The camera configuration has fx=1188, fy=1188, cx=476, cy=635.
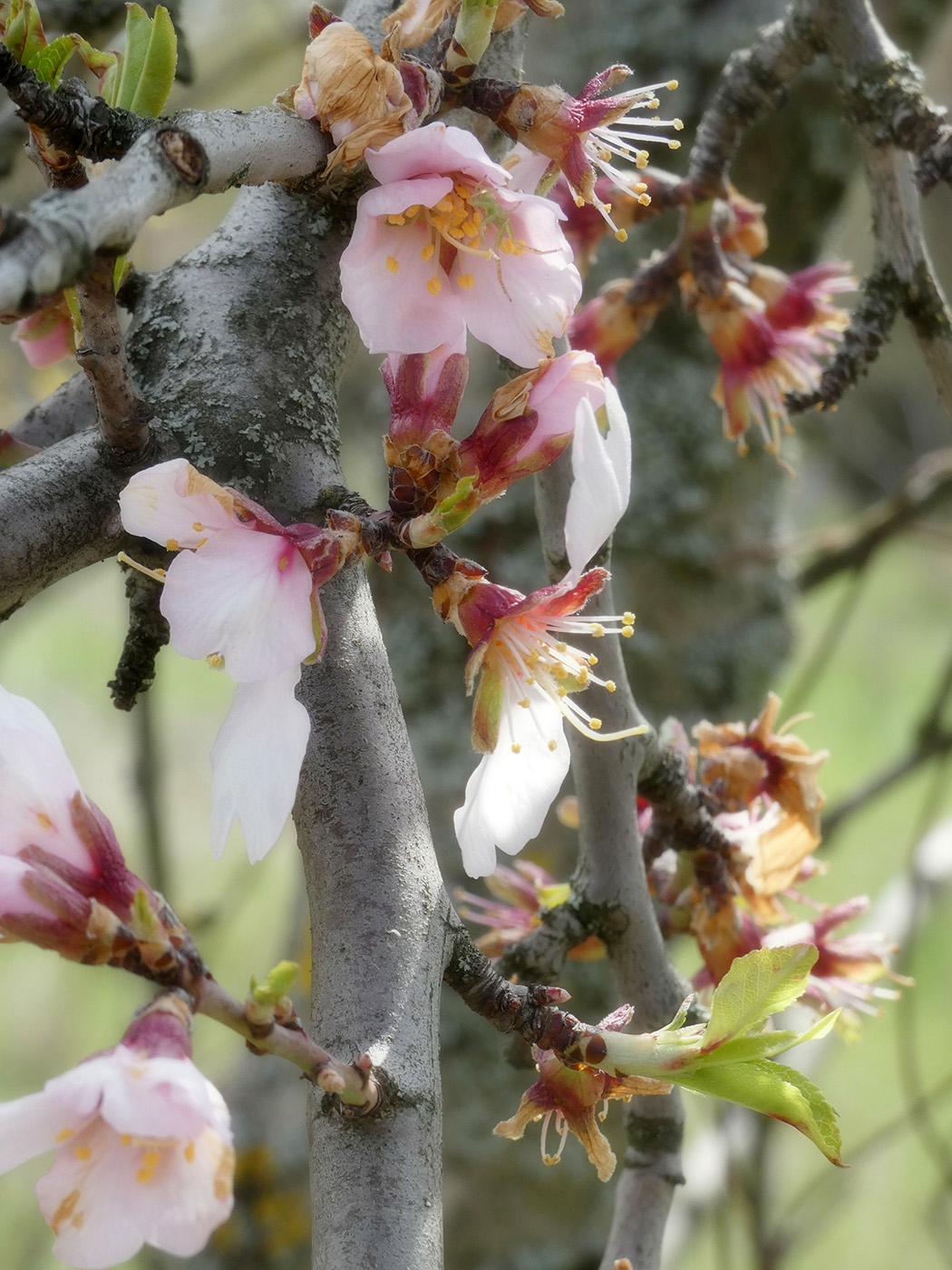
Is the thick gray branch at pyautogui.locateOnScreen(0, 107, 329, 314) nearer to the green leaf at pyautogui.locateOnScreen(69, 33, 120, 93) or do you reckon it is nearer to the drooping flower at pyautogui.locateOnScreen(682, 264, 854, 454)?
the green leaf at pyautogui.locateOnScreen(69, 33, 120, 93)

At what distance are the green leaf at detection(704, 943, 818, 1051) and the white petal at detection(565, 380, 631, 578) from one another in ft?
0.53

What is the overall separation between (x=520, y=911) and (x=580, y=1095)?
270 millimetres

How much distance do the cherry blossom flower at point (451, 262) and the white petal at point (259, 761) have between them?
164 millimetres

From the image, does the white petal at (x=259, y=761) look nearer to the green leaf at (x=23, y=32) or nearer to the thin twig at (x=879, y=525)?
the green leaf at (x=23, y=32)

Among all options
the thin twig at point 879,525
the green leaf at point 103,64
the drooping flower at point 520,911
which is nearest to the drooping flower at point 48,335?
the green leaf at point 103,64

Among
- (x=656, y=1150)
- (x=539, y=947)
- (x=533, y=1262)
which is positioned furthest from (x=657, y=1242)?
(x=533, y=1262)

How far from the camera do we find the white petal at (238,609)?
423mm

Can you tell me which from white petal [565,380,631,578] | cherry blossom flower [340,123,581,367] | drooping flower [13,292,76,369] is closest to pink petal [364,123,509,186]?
cherry blossom flower [340,123,581,367]

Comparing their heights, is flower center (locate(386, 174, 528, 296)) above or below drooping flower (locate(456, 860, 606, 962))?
above

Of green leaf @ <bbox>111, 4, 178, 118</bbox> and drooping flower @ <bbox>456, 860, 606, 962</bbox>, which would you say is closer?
green leaf @ <bbox>111, 4, 178, 118</bbox>

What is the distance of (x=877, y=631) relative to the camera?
3.61 meters

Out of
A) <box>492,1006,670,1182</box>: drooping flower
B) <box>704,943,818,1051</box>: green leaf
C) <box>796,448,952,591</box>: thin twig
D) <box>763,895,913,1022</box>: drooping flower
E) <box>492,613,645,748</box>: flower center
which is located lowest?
<box>796,448,952,591</box>: thin twig

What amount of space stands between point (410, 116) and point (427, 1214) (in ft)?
1.40

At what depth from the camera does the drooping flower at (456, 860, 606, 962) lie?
0.69 m
